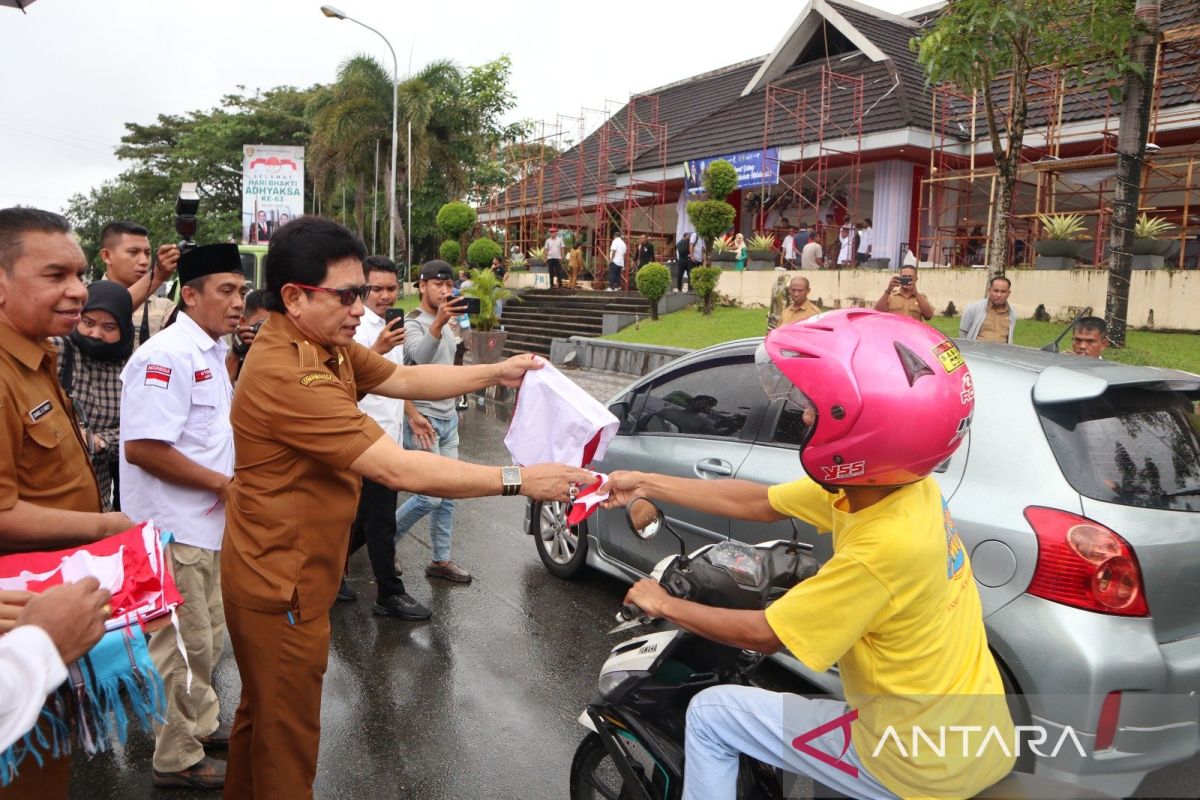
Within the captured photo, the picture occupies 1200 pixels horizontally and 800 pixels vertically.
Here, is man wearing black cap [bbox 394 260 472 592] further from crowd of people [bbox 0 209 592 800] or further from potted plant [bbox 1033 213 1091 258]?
potted plant [bbox 1033 213 1091 258]

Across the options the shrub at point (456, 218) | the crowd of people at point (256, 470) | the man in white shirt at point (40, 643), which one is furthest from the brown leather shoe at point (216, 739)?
the shrub at point (456, 218)

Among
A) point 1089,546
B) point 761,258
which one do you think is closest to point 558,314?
point 761,258

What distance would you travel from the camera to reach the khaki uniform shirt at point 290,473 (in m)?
2.30

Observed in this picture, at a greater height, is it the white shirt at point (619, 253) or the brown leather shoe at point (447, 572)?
the white shirt at point (619, 253)

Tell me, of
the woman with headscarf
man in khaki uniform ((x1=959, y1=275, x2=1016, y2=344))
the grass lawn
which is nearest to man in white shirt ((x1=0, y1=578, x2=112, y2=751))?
the woman with headscarf

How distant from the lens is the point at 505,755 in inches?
138

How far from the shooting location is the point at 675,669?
2395 mm

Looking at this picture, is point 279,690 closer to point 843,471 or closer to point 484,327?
point 843,471

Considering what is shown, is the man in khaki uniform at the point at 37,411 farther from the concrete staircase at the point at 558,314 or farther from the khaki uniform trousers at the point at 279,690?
the concrete staircase at the point at 558,314

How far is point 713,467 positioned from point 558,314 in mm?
16357

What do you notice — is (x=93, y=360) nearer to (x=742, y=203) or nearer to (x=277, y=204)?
(x=742, y=203)

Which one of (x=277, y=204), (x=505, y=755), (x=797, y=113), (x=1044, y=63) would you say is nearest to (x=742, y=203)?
(x=797, y=113)

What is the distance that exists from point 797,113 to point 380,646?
1839 cm

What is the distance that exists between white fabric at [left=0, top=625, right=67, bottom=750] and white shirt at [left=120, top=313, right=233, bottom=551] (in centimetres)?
157
